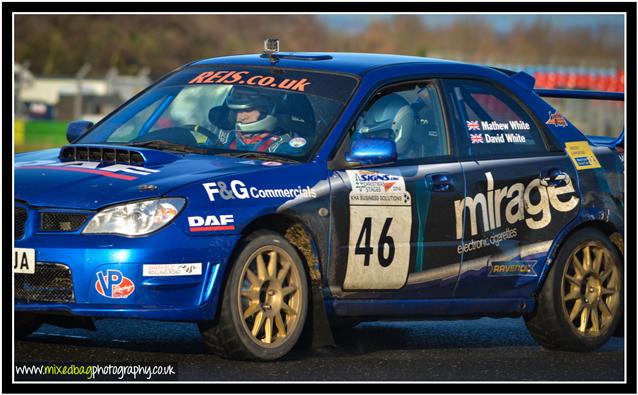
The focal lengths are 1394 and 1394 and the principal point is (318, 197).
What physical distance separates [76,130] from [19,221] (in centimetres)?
172

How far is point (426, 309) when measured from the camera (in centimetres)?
726

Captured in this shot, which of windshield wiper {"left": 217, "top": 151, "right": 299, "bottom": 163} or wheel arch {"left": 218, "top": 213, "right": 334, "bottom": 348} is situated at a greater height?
windshield wiper {"left": 217, "top": 151, "right": 299, "bottom": 163}

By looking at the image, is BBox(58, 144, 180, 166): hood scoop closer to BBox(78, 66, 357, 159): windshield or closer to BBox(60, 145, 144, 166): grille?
BBox(60, 145, 144, 166): grille

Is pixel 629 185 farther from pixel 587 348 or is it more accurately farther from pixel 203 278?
pixel 203 278

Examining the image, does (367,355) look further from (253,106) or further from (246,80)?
(246,80)

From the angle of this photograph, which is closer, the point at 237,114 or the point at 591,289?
the point at 237,114

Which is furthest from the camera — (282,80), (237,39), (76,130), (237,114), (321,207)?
(237,39)

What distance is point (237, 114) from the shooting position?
24.3ft

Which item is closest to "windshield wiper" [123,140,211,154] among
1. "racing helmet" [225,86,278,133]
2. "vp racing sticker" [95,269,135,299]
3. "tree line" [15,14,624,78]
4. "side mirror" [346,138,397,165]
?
"racing helmet" [225,86,278,133]

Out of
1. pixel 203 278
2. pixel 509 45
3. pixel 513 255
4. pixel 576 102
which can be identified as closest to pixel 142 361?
pixel 203 278

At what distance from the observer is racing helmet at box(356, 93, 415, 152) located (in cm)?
738

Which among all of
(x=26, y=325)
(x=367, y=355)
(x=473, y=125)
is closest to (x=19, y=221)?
(x=26, y=325)

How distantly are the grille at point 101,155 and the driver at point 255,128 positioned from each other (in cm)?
59

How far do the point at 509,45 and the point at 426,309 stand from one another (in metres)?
74.5
